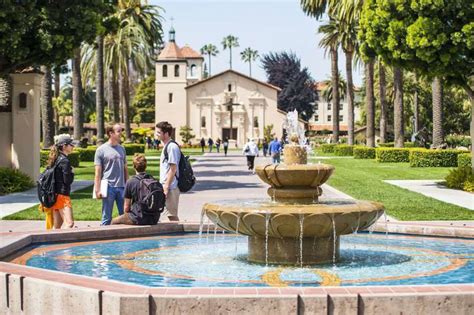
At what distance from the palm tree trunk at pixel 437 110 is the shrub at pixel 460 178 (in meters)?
10.2

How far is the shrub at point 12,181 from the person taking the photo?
22913 millimetres

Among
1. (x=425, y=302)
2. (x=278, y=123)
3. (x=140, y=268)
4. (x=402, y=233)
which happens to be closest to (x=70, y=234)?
(x=140, y=268)

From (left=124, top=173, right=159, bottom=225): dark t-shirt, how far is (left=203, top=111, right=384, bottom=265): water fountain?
169 centimetres

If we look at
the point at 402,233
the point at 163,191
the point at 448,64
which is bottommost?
the point at 402,233

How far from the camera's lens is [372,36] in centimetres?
2634

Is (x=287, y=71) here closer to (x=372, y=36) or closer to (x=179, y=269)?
(x=372, y=36)

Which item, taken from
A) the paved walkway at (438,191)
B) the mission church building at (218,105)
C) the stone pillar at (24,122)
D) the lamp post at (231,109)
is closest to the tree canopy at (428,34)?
the paved walkway at (438,191)

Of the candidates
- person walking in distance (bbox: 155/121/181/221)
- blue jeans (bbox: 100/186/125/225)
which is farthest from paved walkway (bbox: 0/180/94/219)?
person walking in distance (bbox: 155/121/181/221)

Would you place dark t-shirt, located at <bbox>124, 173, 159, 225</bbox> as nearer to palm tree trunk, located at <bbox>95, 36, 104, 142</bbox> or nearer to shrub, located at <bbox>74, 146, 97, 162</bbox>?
palm tree trunk, located at <bbox>95, 36, 104, 142</bbox>

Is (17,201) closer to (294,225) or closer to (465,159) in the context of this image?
(294,225)

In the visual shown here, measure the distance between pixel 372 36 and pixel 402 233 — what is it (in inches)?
601

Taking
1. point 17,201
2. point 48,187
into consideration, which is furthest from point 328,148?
point 48,187

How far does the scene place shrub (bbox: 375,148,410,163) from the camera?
44.6 m

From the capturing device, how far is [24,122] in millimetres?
24656
